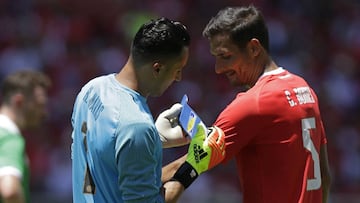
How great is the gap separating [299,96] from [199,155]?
0.70 m

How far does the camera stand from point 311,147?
16.7 feet

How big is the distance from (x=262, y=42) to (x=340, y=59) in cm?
961

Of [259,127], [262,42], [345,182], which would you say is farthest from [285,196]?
[345,182]

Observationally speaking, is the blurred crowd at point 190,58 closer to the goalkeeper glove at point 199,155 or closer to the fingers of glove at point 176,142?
the fingers of glove at point 176,142

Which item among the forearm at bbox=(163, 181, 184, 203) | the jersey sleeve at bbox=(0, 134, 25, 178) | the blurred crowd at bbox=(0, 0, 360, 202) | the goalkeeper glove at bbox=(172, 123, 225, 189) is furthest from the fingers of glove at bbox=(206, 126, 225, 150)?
the blurred crowd at bbox=(0, 0, 360, 202)

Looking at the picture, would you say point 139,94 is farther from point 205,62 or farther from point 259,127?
point 205,62

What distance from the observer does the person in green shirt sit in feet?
17.2

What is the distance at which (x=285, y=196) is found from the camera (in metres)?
4.98

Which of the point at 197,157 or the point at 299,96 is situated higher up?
the point at 299,96

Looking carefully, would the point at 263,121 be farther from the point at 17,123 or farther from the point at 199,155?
the point at 17,123

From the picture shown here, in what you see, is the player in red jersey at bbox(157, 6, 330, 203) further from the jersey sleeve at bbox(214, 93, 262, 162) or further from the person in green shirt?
the person in green shirt

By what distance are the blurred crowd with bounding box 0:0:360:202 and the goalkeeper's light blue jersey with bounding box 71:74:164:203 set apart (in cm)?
764

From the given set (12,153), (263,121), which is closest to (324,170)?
(263,121)

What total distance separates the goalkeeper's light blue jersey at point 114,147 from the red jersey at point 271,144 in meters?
0.68
